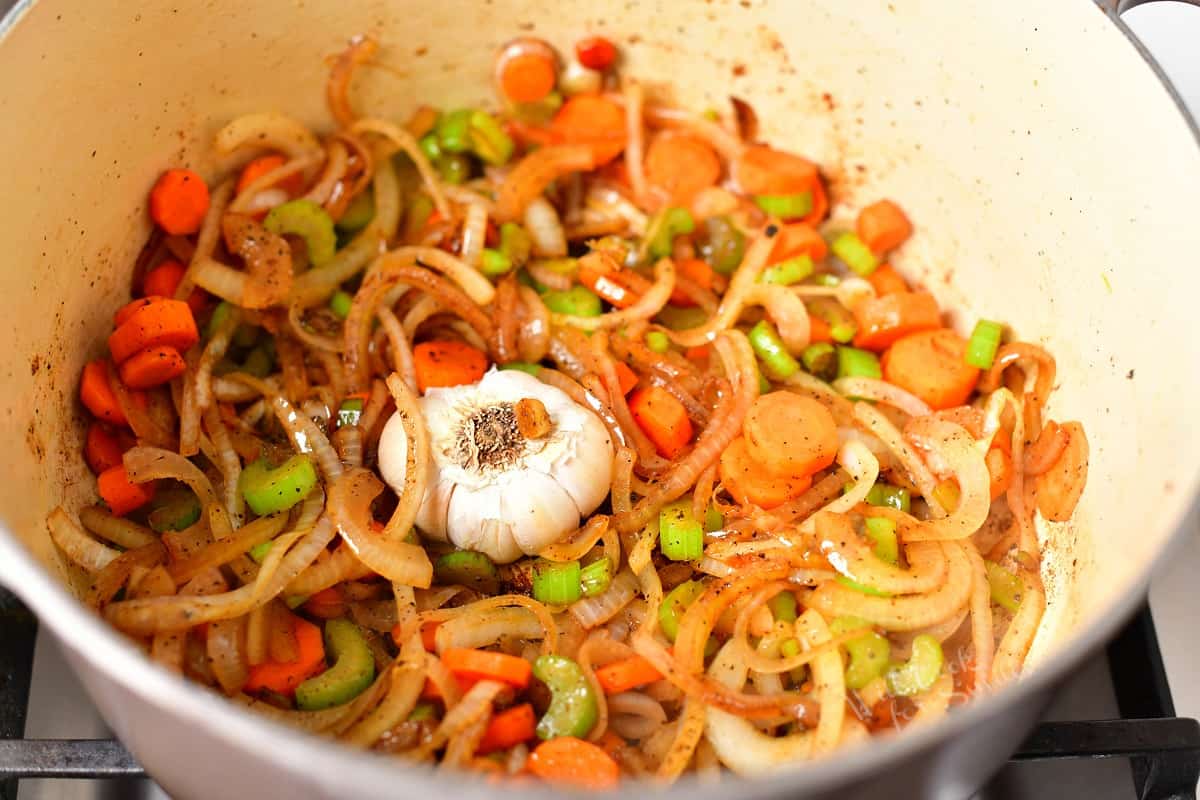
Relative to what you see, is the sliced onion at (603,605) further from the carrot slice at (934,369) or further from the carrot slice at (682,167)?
the carrot slice at (682,167)

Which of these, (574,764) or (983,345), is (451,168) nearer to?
(983,345)

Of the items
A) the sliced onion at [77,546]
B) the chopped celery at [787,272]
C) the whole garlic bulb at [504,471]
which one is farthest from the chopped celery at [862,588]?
the sliced onion at [77,546]

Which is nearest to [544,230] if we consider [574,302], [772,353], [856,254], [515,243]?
[515,243]

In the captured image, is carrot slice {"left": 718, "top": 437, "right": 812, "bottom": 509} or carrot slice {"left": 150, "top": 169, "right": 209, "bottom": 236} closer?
carrot slice {"left": 718, "top": 437, "right": 812, "bottom": 509}

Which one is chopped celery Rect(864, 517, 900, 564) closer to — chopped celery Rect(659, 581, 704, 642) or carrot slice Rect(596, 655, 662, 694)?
chopped celery Rect(659, 581, 704, 642)

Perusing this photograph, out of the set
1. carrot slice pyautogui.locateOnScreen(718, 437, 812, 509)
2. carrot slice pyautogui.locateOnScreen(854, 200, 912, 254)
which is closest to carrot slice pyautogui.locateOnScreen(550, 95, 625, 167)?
carrot slice pyautogui.locateOnScreen(854, 200, 912, 254)
